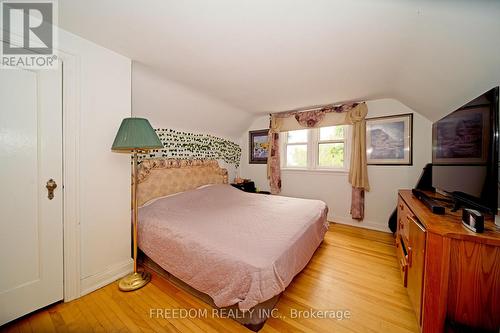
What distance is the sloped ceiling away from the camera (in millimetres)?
1177

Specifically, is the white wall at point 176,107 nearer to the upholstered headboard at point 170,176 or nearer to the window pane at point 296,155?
the upholstered headboard at point 170,176

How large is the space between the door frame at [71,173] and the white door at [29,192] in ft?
0.10

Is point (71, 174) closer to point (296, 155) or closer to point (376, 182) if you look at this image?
point (296, 155)

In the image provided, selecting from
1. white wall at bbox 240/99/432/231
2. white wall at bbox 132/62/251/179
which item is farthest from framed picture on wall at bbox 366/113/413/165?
white wall at bbox 132/62/251/179

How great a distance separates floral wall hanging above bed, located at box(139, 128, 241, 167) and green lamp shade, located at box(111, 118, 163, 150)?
0.95 metres

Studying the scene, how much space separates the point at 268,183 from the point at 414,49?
3.20 metres

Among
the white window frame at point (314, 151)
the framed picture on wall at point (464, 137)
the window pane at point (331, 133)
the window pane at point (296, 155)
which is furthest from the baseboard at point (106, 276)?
the window pane at point (331, 133)

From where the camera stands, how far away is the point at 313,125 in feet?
11.4

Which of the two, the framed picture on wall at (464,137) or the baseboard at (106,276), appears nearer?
the framed picture on wall at (464,137)


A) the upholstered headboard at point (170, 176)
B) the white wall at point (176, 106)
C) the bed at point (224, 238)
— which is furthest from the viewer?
the upholstered headboard at point (170, 176)

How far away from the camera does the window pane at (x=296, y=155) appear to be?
3844 millimetres

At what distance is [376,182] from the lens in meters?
3.07

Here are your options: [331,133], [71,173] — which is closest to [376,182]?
[331,133]

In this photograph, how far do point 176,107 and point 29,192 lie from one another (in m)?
1.87
